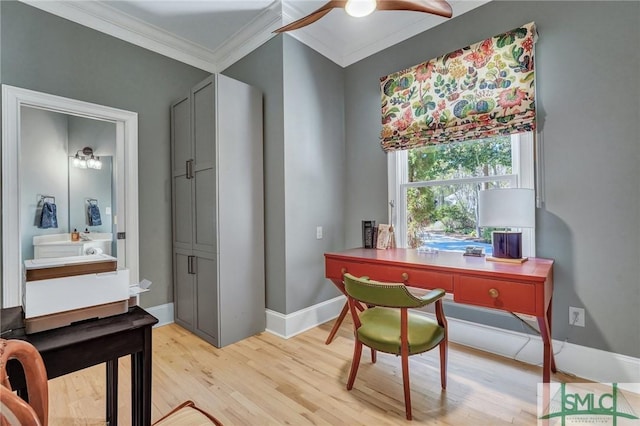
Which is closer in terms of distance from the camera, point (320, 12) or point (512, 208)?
point (320, 12)

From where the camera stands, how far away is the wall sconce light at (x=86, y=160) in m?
2.66

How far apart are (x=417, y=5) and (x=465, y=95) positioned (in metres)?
0.97

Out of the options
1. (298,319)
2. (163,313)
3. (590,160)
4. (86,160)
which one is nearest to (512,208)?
(590,160)

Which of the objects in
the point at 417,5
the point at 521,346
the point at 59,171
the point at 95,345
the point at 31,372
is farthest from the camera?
the point at 59,171

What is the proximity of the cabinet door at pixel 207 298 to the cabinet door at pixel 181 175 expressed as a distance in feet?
0.97

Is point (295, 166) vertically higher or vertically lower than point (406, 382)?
higher

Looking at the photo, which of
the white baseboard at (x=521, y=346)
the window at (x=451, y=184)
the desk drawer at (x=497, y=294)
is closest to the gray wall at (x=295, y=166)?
the white baseboard at (x=521, y=346)

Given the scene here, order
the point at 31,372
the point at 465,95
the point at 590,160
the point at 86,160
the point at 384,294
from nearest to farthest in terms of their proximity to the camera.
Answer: the point at 31,372
the point at 384,294
the point at 590,160
the point at 465,95
the point at 86,160

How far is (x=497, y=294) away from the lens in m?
1.66

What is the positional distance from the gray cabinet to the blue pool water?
1.58 m

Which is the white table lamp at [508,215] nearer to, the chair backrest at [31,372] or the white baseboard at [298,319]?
the white baseboard at [298,319]

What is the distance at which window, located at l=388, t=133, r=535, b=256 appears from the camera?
2.29 m
